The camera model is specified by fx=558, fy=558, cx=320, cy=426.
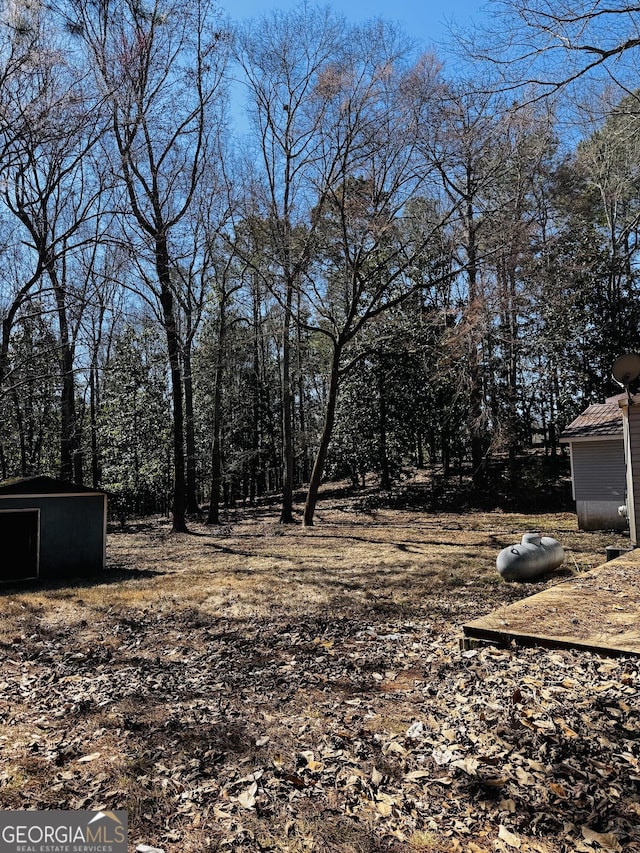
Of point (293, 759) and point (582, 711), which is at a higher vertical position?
point (582, 711)

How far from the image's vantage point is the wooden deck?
4.13m

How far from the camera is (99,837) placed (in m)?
2.64

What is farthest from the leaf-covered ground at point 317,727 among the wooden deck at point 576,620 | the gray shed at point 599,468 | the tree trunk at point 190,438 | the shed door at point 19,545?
the tree trunk at point 190,438

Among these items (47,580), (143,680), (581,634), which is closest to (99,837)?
(143,680)

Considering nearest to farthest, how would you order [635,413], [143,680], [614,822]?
[614,822], [143,680], [635,413]

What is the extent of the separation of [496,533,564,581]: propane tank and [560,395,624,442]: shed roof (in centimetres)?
648

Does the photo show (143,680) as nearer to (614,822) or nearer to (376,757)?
(376,757)

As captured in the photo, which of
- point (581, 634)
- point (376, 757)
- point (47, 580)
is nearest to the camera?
point (376, 757)

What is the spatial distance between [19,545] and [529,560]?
9.45 metres

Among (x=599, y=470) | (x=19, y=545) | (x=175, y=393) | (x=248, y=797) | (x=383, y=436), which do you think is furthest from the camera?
(x=383, y=436)

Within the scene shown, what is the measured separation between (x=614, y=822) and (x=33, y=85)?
1010 centimetres
